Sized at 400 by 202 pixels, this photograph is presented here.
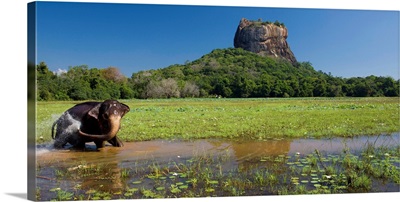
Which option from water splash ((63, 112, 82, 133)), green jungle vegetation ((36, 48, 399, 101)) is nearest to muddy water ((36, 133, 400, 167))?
water splash ((63, 112, 82, 133))

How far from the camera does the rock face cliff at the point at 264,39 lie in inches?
334

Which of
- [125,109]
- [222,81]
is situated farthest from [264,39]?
[125,109]

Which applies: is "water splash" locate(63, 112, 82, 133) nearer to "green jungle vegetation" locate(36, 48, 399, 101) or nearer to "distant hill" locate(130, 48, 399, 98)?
"green jungle vegetation" locate(36, 48, 399, 101)

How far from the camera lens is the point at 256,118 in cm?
865

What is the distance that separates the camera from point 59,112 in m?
7.97

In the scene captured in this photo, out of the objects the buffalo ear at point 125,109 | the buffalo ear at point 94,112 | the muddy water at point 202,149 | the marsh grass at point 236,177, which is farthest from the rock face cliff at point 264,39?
the buffalo ear at point 94,112

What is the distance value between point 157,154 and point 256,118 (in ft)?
5.57

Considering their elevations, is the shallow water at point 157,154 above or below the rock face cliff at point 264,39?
below

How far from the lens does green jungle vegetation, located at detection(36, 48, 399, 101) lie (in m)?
8.13

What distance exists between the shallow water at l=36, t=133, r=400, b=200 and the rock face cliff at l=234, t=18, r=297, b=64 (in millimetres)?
1442

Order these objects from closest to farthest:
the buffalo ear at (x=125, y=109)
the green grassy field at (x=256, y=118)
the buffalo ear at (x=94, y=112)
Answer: the buffalo ear at (x=94, y=112) → the buffalo ear at (x=125, y=109) → the green grassy field at (x=256, y=118)

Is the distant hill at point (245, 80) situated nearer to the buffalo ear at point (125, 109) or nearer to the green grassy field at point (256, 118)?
the green grassy field at point (256, 118)

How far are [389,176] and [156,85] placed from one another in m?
3.89

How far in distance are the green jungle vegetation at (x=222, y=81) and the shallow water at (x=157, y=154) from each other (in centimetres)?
79
